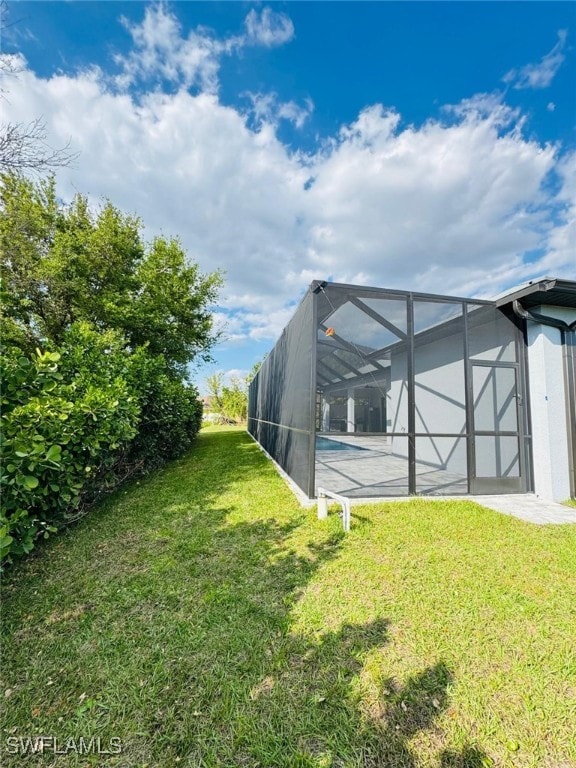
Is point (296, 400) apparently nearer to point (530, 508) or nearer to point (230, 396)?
point (530, 508)

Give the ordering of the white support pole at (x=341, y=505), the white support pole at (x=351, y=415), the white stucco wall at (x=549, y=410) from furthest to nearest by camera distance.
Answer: the white support pole at (x=351, y=415), the white stucco wall at (x=549, y=410), the white support pole at (x=341, y=505)

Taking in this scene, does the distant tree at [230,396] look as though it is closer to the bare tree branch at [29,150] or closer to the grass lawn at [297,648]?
the bare tree branch at [29,150]

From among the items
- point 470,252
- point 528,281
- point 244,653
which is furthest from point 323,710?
point 470,252

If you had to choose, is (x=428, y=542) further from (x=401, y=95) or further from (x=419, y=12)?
(x=401, y=95)

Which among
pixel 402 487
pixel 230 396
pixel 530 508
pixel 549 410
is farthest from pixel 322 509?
pixel 230 396

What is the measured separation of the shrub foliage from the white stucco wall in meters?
6.23

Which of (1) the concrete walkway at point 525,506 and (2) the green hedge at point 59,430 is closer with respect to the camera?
(2) the green hedge at point 59,430

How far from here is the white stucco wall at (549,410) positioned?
482 centimetres

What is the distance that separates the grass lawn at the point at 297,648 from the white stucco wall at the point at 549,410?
1.86 meters

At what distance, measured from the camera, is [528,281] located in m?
4.76

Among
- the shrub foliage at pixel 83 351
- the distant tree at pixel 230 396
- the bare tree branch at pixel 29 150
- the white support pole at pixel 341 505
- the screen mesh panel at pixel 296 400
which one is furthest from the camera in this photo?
the distant tree at pixel 230 396

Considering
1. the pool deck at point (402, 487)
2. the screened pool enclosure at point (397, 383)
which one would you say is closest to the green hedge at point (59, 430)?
the screened pool enclosure at point (397, 383)

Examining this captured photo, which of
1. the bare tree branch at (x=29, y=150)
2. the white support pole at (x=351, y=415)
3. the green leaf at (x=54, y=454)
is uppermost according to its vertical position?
the bare tree branch at (x=29, y=150)
